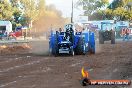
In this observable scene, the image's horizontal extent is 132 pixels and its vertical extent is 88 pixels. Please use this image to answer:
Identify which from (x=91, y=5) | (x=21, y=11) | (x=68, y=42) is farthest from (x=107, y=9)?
(x=68, y=42)

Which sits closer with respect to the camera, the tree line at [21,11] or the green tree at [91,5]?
the tree line at [21,11]

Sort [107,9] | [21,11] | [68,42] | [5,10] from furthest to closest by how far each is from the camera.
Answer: [107,9]
[21,11]
[5,10]
[68,42]

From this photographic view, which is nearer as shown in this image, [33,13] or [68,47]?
[68,47]

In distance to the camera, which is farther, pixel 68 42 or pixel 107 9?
pixel 107 9

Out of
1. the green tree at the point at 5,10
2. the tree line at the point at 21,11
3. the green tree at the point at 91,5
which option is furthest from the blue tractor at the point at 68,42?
the green tree at the point at 91,5

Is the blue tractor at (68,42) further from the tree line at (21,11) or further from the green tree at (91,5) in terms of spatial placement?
the green tree at (91,5)

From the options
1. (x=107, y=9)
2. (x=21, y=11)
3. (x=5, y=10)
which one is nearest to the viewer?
(x=5, y=10)

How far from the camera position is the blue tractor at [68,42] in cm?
2775

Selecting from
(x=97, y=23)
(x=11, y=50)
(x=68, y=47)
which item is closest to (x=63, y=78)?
(x=68, y=47)

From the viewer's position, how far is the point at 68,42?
27781 millimetres

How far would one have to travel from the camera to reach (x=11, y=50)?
35.6 meters

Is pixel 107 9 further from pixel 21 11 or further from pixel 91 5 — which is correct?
pixel 21 11

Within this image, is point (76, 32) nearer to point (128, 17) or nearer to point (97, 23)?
point (97, 23)

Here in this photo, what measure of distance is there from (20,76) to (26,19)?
288ft
